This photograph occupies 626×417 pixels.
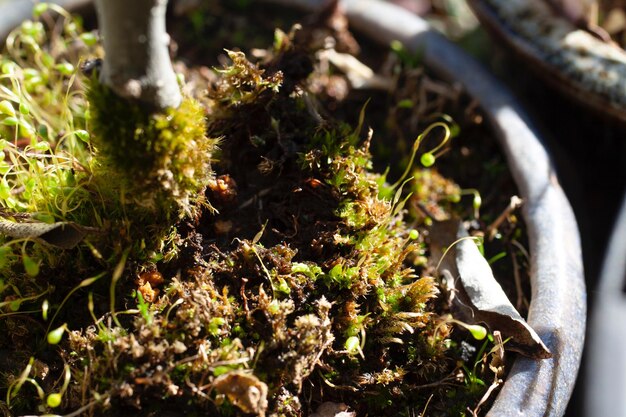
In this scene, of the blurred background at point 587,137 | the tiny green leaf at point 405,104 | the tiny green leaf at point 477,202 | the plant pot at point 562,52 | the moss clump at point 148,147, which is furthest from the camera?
the blurred background at point 587,137

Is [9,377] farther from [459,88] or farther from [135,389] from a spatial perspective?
[459,88]

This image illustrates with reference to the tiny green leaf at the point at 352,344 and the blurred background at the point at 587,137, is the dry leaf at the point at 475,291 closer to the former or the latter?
the tiny green leaf at the point at 352,344

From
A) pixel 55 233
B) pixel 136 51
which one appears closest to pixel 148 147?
pixel 136 51

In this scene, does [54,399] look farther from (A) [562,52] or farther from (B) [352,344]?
(A) [562,52]

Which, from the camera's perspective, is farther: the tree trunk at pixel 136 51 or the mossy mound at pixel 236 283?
the mossy mound at pixel 236 283

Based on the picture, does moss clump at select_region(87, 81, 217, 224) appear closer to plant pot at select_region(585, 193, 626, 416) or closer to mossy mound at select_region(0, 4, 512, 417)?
mossy mound at select_region(0, 4, 512, 417)

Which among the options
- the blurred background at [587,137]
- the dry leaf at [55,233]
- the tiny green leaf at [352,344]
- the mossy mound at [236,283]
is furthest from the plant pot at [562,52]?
the dry leaf at [55,233]
